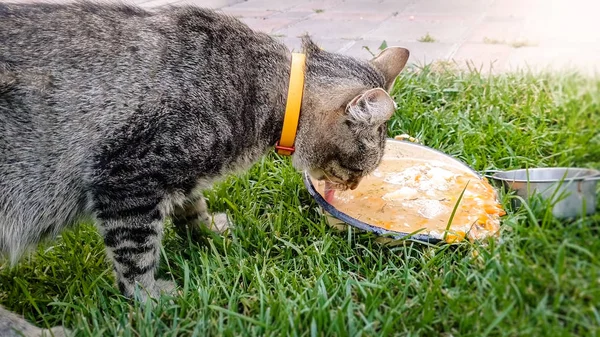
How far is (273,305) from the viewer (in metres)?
2.17

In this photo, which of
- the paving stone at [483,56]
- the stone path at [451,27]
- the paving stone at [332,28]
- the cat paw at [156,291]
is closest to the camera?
the stone path at [451,27]

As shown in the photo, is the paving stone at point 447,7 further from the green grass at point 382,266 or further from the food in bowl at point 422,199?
the food in bowl at point 422,199

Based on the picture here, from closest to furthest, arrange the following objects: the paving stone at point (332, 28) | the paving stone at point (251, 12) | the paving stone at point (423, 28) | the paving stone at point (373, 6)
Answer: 1. the paving stone at point (423, 28)
2. the paving stone at point (373, 6)
3. the paving stone at point (332, 28)
4. the paving stone at point (251, 12)

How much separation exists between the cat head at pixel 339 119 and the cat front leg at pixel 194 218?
590 mm

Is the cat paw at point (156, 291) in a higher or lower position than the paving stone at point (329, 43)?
lower

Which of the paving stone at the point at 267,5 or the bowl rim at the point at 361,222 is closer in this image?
the bowl rim at the point at 361,222

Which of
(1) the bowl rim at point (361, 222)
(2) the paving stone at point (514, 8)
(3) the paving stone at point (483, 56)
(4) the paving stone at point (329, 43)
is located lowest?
(1) the bowl rim at point (361, 222)

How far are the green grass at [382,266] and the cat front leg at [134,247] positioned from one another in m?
0.11

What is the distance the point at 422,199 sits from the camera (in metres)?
2.95

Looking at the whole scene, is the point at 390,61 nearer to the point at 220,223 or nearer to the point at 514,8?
the point at 514,8

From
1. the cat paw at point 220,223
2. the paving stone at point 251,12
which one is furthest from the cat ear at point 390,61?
the paving stone at point 251,12

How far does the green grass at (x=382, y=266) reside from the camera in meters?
1.35

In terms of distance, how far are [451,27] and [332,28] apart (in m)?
1.17

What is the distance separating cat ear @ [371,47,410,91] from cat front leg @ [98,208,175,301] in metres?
1.44
